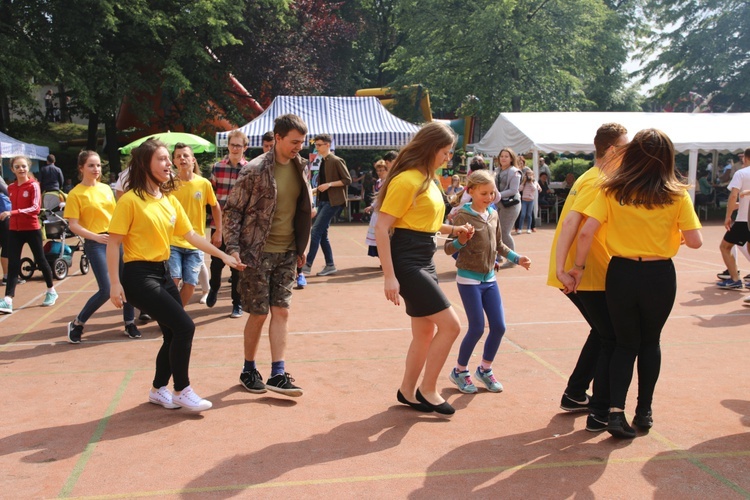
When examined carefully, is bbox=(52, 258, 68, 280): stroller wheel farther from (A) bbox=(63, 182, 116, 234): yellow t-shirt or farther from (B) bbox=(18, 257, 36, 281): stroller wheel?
(A) bbox=(63, 182, 116, 234): yellow t-shirt

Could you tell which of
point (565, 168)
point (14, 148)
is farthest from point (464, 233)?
point (565, 168)

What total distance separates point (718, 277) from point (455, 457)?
279 inches

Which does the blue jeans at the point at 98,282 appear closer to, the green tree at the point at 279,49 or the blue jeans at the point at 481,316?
the blue jeans at the point at 481,316

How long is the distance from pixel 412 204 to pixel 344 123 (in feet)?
58.0

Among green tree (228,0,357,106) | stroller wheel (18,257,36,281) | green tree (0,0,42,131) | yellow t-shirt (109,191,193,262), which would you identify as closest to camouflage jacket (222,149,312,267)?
yellow t-shirt (109,191,193,262)

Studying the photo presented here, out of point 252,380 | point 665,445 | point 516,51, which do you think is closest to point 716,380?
point 665,445

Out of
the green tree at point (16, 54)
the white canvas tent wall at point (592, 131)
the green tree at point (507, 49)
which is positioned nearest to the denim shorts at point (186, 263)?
the white canvas tent wall at point (592, 131)

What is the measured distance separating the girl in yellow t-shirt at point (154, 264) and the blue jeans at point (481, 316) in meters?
1.59

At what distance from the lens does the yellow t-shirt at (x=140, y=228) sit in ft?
15.3

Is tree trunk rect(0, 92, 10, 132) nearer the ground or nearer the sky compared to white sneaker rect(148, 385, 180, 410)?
nearer the sky

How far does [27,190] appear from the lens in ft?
28.3

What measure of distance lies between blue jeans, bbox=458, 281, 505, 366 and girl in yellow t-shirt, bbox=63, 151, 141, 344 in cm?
→ 341

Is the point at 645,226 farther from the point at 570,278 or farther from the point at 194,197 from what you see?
the point at 194,197

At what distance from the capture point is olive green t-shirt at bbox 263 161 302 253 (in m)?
5.02
